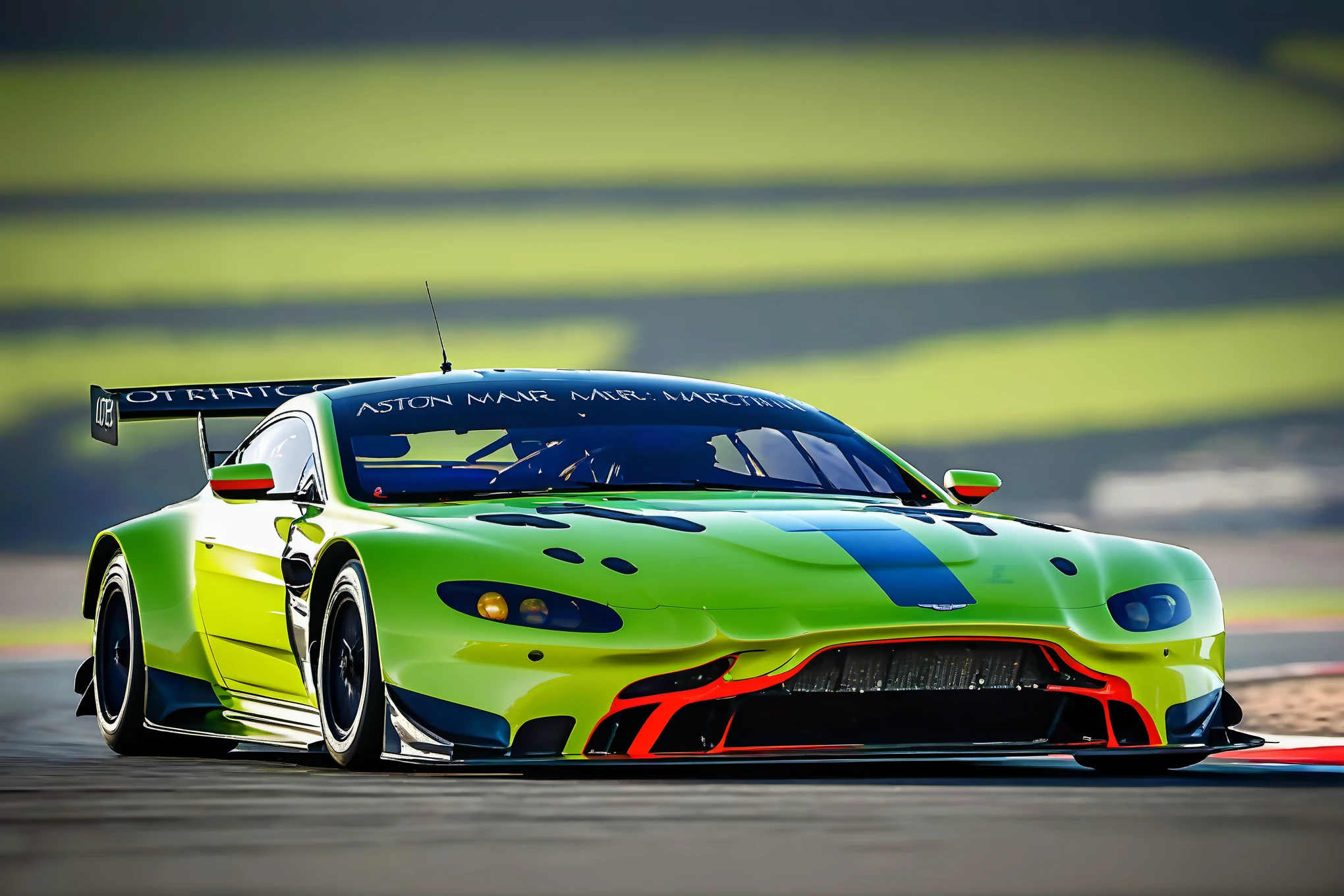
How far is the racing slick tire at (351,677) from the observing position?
5.42m

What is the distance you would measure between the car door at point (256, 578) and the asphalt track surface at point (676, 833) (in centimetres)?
69

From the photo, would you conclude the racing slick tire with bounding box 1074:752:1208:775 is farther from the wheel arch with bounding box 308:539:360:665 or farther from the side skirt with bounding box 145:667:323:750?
the side skirt with bounding box 145:667:323:750

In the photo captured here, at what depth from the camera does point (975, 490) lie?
6742 millimetres

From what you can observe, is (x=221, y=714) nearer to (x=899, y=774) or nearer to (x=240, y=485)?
(x=240, y=485)

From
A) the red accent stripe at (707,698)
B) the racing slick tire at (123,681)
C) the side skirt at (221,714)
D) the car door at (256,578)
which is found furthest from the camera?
the racing slick tire at (123,681)

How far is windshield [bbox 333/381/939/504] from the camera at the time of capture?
6496mm

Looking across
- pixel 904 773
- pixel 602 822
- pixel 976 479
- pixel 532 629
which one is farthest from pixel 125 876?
pixel 976 479

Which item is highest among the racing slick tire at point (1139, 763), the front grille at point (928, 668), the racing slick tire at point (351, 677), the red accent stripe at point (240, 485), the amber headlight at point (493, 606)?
the red accent stripe at point (240, 485)

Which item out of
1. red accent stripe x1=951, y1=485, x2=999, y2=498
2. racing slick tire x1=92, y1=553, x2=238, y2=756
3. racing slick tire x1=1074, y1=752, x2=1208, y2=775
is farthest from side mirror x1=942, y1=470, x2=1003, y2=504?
racing slick tire x1=92, y1=553, x2=238, y2=756

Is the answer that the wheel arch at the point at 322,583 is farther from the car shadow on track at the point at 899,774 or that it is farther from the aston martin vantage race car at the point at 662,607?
the car shadow on track at the point at 899,774

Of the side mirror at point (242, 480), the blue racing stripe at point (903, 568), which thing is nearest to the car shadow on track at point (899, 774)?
the blue racing stripe at point (903, 568)

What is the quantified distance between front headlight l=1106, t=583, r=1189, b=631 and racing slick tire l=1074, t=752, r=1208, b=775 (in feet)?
1.07

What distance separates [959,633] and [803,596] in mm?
375

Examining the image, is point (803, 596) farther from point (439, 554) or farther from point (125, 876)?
point (125, 876)
